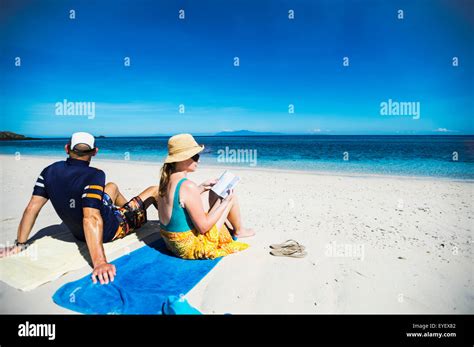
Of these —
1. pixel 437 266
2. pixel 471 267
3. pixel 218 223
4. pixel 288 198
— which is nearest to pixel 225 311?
pixel 218 223

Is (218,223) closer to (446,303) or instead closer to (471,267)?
(446,303)

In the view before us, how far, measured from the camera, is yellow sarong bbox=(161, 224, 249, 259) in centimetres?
348

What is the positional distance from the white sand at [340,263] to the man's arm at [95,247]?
399 millimetres

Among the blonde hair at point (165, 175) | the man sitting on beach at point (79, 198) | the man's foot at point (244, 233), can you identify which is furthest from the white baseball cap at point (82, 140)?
the man's foot at point (244, 233)

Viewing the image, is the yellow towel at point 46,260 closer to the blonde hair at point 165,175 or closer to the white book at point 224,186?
the blonde hair at point 165,175

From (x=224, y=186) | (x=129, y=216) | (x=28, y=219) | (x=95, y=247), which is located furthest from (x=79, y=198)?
(x=224, y=186)

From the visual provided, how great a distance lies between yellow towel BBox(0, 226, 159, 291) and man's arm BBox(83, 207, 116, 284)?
0.50 meters

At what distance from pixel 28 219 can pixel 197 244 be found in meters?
2.05

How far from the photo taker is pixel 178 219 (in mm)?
3336

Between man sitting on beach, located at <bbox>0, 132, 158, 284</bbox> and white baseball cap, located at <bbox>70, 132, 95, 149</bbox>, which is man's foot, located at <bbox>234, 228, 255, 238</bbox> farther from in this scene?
white baseball cap, located at <bbox>70, 132, 95, 149</bbox>

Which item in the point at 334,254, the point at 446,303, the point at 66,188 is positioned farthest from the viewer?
the point at 334,254

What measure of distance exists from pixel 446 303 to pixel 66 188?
13.7 feet
